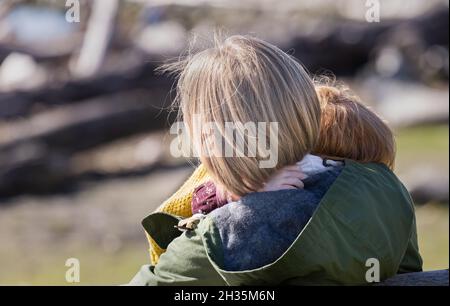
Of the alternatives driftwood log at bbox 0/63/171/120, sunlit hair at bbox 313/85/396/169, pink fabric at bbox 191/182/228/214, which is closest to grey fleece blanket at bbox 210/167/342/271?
pink fabric at bbox 191/182/228/214

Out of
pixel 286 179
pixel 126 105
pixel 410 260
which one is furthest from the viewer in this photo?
pixel 126 105

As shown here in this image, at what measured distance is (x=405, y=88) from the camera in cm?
742

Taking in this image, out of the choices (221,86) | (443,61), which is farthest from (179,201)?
(443,61)

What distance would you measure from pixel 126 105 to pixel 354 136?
198 inches

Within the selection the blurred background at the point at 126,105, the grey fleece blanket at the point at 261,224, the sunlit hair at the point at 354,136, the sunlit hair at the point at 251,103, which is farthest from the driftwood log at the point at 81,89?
the grey fleece blanket at the point at 261,224

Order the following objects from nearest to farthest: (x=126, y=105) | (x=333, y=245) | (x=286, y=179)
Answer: (x=333, y=245) → (x=286, y=179) → (x=126, y=105)

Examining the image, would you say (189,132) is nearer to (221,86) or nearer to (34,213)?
(221,86)

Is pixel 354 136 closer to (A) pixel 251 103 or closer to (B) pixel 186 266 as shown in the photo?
(A) pixel 251 103

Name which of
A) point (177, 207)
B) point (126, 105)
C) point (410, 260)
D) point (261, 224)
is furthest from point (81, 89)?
point (261, 224)

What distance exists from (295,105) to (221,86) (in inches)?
5.3

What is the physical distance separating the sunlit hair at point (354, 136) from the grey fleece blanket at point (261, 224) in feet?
0.77

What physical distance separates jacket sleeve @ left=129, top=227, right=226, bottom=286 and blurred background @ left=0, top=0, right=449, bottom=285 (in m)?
2.38

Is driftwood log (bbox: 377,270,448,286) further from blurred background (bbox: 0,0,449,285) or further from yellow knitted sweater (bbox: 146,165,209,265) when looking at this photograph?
blurred background (bbox: 0,0,449,285)

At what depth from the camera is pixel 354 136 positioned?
174 centimetres
